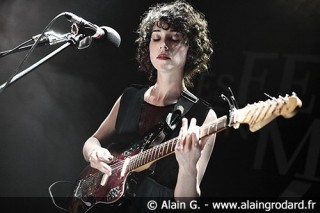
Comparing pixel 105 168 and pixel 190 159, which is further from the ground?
pixel 190 159

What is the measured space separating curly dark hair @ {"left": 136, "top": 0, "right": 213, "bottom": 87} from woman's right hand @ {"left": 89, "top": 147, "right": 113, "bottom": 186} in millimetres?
572

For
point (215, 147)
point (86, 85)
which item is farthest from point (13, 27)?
point (215, 147)

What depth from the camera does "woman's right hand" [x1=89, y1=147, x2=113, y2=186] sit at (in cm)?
230

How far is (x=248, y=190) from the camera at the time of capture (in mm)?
2254

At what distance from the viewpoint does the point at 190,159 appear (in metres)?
1.98

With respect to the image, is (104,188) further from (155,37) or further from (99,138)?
(155,37)

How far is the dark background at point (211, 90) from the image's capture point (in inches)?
87.4

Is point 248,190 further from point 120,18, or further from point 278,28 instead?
point 120,18

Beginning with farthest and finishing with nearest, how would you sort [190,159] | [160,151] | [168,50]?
[168,50], [160,151], [190,159]

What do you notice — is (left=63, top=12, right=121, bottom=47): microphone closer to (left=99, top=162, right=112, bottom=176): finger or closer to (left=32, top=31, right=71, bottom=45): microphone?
Answer: (left=32, top=31, right=71, bottom=45): microphone

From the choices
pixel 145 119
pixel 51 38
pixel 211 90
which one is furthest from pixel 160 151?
pixel 51 38

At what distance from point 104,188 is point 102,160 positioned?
160 mm

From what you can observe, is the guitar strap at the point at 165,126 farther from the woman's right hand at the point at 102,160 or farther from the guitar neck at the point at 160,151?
the woman's right hand at the point at 102,160

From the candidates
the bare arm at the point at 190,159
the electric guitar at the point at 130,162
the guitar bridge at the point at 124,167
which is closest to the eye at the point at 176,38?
the bare arm at the point at 190,159
